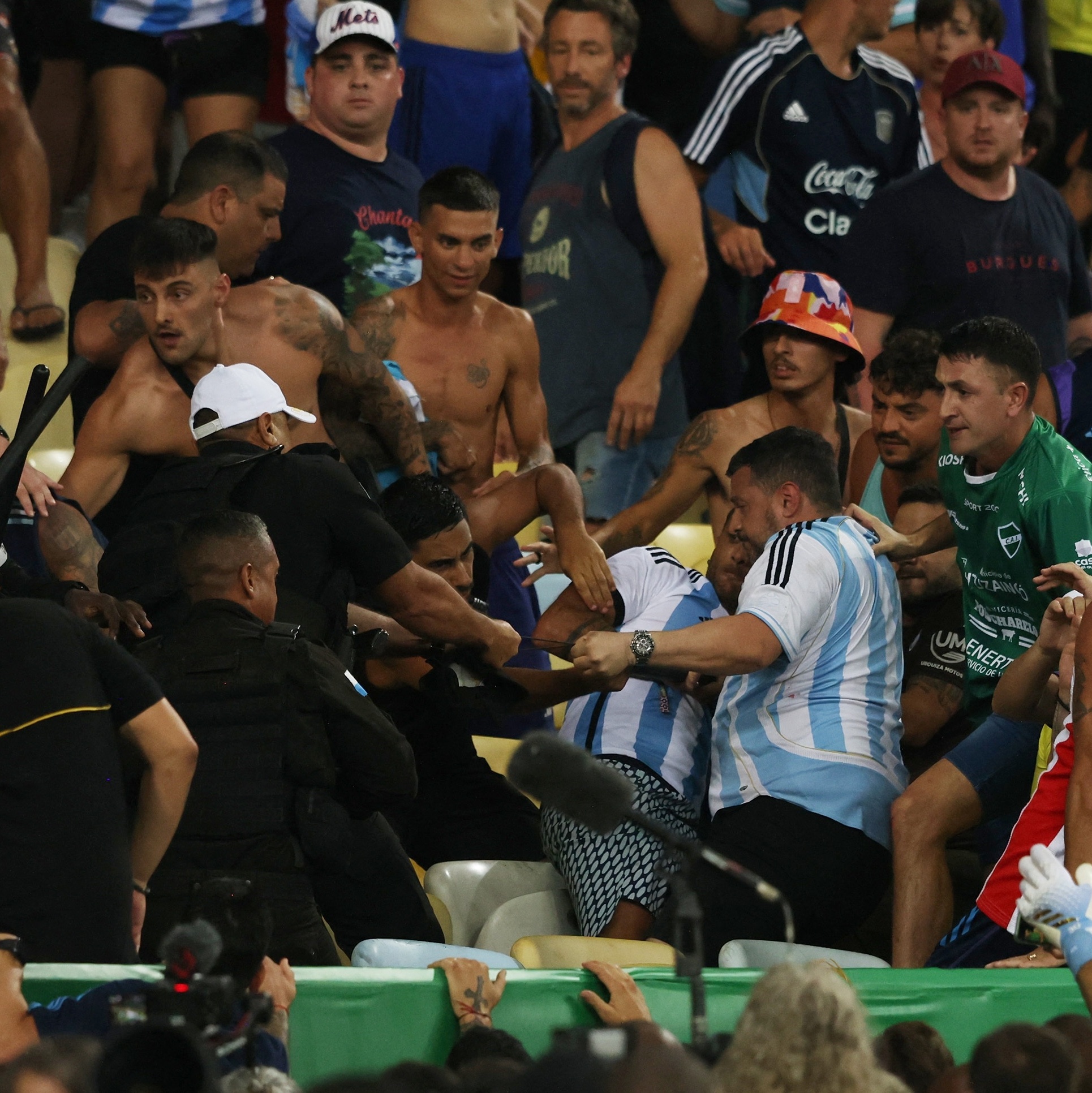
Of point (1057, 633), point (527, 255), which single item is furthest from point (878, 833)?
point (527, 255)

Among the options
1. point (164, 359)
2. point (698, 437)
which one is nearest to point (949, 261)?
point (698, 437)

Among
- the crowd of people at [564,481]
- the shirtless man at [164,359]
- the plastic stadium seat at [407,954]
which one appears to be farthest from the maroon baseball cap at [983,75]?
the plastic stadium seat at [407,954]

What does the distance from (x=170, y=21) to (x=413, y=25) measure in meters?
1.00

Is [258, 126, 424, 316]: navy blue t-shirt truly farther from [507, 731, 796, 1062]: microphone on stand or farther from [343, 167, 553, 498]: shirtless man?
[507, 731, 796, 1062]: microphone on stand

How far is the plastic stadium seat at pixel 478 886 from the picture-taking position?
5.05 meters

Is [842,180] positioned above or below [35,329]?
above

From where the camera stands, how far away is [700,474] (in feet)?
22.1

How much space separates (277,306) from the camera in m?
5.94

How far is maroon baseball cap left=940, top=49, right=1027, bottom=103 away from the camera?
23.6ft

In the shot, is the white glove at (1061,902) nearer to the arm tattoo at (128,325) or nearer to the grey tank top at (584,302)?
the arm tattoo at (128,325)

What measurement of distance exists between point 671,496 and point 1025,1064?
13.3 feet

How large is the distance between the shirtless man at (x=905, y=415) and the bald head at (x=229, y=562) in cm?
268

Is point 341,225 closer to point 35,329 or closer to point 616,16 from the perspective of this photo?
point 35,329

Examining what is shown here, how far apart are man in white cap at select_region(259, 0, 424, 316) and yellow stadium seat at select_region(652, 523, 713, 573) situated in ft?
4.42
